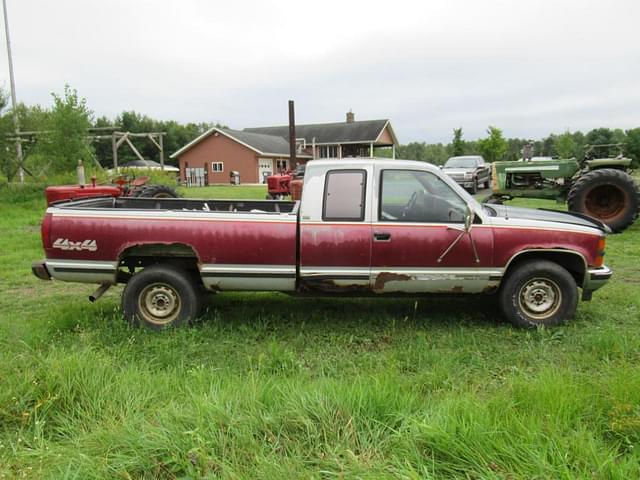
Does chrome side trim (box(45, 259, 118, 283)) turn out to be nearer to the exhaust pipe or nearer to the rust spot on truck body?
the exhaust pipe

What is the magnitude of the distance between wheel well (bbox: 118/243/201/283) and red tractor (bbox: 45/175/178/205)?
5.03m

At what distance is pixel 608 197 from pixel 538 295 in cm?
733

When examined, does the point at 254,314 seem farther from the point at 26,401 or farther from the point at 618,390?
the point at 618,390

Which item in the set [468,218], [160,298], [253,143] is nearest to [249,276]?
[160,298]

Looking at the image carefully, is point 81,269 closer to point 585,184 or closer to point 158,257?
point 158,257

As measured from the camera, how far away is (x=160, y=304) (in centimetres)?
503

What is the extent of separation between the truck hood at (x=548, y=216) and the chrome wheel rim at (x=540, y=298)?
2.10ft

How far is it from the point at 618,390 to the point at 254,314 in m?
3.66

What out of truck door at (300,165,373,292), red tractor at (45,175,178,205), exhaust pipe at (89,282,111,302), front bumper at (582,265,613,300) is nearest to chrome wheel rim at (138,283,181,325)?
exhaust pipe at (89,282,111,302)

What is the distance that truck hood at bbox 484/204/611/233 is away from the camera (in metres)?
5.04

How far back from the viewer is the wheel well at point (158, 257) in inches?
194

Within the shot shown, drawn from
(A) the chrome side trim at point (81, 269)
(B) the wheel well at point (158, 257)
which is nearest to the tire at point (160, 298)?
(B) the wheel well at point (158, 257)

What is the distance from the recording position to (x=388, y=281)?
4902 mm

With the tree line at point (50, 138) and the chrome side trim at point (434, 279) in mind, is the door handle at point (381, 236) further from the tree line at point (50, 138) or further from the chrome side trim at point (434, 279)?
the tree line at point (50, 138)
